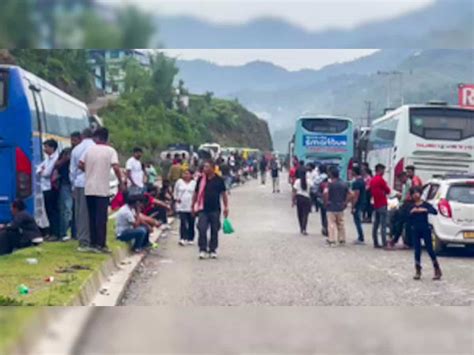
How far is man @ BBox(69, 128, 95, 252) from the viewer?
1304 centimetres

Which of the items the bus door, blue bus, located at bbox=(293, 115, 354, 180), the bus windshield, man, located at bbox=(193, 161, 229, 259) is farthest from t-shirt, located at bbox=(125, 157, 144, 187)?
blue bus, located at bbox=(293, 115, 354, 180)

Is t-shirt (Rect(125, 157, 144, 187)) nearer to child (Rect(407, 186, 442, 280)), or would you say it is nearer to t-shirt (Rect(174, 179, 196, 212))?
t-shirt (Rect(174, 179, 196, 212))

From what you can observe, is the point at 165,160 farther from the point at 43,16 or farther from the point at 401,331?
the point at 43,16

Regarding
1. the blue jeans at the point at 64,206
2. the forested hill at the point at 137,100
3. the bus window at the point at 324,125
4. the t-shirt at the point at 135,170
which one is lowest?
the blue jeans at the point at 64,206

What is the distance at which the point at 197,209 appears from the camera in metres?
15.0

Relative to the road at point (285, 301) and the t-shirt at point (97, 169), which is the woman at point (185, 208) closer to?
the road at point (285, 301)

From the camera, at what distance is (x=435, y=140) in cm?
2436

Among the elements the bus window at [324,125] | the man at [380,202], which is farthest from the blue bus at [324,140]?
the man at [380,202]

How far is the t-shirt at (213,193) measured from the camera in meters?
14.8

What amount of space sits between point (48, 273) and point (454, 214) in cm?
811

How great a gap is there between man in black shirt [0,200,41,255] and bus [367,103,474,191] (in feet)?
41.4

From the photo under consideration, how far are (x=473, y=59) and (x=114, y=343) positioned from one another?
3.03m

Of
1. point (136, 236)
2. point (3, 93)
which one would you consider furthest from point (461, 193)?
point (3, 93)

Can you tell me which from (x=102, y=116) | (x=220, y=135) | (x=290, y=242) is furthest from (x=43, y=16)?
(x=220, y=135)
